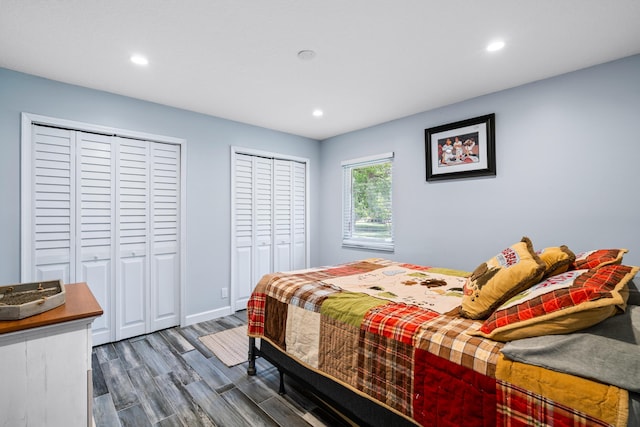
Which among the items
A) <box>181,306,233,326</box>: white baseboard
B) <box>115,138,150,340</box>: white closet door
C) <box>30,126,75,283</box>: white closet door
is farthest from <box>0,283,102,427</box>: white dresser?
<box>181,306,233,326</box>: white baseboard

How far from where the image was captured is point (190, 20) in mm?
1862

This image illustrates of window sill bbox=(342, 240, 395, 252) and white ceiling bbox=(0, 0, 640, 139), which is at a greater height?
white ceiling bbox=(0, 0, 640, 139)

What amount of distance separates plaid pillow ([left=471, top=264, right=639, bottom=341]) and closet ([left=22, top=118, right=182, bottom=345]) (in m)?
3.21

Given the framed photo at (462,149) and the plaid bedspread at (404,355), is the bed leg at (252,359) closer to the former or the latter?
the plaid bedspread at (404,355)

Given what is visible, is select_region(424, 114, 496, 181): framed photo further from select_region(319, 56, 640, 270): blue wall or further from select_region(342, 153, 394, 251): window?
select_region(342, 153, 394, 251): window

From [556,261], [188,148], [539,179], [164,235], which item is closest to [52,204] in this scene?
[164,235]

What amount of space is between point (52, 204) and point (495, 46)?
3913 mm

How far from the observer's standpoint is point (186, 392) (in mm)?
2156

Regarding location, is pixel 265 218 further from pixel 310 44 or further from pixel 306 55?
pixel 310 44

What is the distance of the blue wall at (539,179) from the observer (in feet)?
7.57

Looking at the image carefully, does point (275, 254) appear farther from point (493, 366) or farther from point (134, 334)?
point (493, 366)

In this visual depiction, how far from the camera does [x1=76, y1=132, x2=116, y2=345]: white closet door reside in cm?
281

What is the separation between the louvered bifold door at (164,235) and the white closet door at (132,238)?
71 mm

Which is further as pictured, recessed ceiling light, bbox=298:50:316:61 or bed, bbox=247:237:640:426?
recessed ceiling light, bbox=298:50:316:61
